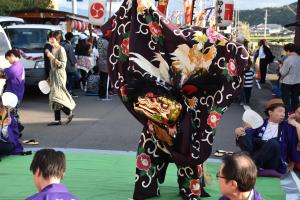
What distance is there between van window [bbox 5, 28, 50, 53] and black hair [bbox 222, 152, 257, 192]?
11039mm

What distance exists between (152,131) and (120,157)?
6.93 feet

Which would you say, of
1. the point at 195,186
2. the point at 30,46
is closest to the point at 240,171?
the point at 195,186

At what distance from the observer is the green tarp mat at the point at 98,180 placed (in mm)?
5168

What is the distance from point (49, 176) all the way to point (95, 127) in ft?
20.2

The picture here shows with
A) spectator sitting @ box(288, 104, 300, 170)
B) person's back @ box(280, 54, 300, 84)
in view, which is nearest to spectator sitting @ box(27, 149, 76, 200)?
spectator sitting @ box(288, 104, 300, 170)

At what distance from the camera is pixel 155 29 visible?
4676mm

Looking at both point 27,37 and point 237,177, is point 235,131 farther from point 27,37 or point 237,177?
point 27,37

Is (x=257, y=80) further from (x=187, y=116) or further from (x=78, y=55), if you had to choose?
(x=187, y=116)

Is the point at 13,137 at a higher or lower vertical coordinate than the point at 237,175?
lower

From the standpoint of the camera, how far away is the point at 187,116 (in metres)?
4.63

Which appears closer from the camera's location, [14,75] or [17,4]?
[14,75]

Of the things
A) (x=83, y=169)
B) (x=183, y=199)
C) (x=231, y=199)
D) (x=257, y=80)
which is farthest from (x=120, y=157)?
(x=257, y=80)

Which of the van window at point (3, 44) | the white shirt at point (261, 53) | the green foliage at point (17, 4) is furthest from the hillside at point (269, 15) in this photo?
the van window at point (3, 44)

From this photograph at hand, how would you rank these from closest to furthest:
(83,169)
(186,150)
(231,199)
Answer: (231,199) → (186,150) → (83,169)
